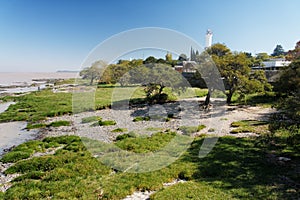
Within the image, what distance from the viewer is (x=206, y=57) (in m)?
26.9

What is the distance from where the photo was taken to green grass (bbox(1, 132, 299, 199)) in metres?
7.47

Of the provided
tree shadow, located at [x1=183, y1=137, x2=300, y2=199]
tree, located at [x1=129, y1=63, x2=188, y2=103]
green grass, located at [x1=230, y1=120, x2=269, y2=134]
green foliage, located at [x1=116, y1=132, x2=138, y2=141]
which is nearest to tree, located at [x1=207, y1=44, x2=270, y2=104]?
tree, located at [x1=129, y1=63, x2=188, y2=103]

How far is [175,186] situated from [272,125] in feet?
17.0

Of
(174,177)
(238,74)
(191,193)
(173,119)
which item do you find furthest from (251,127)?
(191,193)

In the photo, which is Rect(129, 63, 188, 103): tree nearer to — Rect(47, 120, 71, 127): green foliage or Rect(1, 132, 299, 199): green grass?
Rect(47, 120, 71, 127): green foliage

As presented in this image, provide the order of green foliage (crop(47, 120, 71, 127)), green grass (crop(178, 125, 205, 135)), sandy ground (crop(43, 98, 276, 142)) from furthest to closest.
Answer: green foliage (crop(47, 120, 71, 127)) < sandy ground (crop(43, 98, 276, 142)) < green grass (crop(178, 125, 205, 135))

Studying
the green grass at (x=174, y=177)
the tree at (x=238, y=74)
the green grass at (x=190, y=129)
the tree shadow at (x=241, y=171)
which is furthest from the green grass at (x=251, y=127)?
the tree at (x=238, y=74)

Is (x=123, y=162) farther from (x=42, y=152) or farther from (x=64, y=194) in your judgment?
(x=42, y=152)

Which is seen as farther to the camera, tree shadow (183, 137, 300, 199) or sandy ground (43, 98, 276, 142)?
sandy ground (43, 98, 276, 142)

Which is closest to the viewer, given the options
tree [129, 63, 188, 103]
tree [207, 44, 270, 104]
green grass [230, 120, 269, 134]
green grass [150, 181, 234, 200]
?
green grass [150, 181, 234, 200]

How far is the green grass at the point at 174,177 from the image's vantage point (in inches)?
294

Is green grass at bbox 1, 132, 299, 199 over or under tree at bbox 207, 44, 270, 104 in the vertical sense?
under

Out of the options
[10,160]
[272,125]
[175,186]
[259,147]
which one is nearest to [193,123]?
[259,147]

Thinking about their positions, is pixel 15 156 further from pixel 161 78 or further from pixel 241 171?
pixel 161 78
